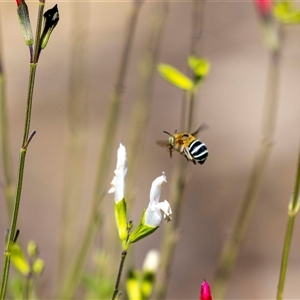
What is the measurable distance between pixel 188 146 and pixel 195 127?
140 cm

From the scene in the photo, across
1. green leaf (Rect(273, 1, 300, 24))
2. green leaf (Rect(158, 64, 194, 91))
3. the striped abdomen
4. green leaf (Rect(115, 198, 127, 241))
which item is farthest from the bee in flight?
green leaf (Rect(273, 1, 300, 24))

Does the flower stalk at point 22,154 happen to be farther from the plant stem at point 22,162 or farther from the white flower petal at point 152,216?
the white flower petal at point 152,216

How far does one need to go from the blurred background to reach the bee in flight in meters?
1.15

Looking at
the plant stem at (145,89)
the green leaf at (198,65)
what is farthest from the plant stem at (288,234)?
the plant stem at (145,89)

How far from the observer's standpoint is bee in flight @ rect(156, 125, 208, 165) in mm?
1062

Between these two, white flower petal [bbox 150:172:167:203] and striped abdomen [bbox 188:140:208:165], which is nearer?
white flower petal [bbox 150:172:167:203]

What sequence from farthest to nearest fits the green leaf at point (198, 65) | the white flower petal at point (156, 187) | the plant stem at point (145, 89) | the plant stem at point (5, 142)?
the plant stem at point (145, 89) → the plant stem at point (5, 142) → the green leaf at point (198, 65) → the white flower petal at point (156, 187)

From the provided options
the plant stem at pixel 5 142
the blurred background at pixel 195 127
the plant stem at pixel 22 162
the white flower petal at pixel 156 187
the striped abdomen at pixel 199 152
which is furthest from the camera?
the blurred background at pixel 195 127

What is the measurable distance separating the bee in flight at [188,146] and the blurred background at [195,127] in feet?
3.79

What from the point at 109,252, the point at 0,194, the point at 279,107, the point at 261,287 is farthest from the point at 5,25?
the point at 109,252

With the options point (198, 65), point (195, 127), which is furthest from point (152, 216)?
point (195, 127)

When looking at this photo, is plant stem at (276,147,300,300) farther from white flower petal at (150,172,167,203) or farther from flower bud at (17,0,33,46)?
flower bud at (17,0,33,46)

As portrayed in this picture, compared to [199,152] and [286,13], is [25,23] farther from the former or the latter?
[286,13]

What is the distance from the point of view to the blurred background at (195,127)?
2740 millimetres
